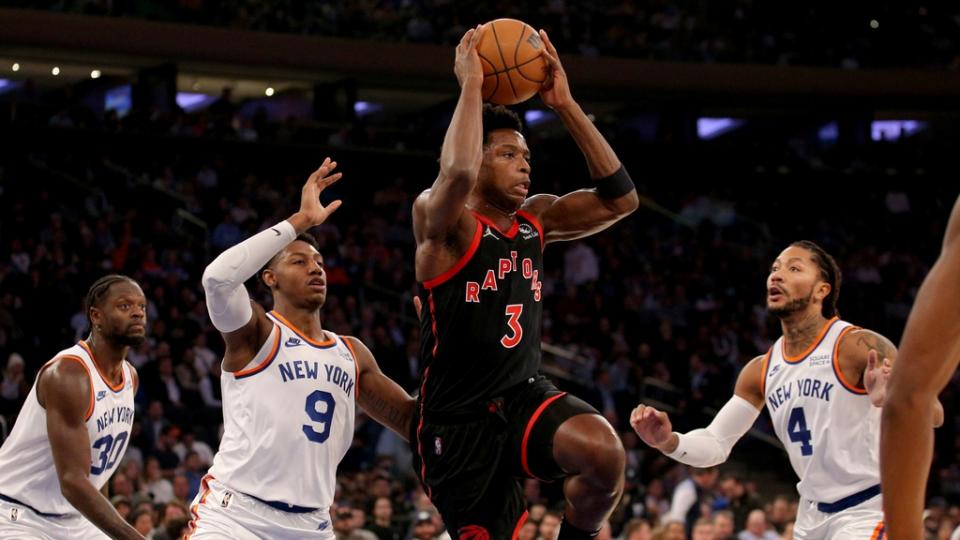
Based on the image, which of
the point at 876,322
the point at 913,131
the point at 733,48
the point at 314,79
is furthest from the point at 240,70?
the point at 913,131

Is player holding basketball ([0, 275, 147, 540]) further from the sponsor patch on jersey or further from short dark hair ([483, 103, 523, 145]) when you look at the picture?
the sponsor patch on jersey

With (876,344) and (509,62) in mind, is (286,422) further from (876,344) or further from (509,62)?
(876,344)

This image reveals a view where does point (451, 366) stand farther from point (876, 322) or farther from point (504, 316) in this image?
point (876, 322)

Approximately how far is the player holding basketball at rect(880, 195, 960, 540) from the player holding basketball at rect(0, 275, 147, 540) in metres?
4.53

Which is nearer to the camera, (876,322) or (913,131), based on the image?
(876,322)

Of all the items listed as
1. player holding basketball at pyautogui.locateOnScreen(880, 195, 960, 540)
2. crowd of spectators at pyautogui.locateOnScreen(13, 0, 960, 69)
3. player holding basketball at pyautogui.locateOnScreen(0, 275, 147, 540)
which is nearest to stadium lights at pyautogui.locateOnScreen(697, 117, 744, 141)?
crowd of spectators at pyautogui.locateOnScreen(13, 0, 960, 69)

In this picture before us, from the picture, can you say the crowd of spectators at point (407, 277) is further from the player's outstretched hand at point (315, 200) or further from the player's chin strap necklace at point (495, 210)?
the player's chin strap necklace at point (495, 210)

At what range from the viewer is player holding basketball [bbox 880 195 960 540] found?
207 cm

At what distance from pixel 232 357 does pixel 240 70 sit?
1794 centimetres

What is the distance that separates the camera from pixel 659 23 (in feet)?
82.1

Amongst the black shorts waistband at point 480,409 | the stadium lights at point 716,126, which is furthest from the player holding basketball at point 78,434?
the stadium lights at point 716,126

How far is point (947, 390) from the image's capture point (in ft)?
61.6

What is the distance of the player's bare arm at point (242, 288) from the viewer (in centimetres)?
541

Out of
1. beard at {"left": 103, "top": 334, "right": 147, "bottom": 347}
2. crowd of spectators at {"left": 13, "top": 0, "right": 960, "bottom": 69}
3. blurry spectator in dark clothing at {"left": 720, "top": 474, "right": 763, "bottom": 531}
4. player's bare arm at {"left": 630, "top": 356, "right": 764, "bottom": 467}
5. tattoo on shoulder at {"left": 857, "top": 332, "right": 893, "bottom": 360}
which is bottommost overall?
blurry spectator in dark clothing at {"left": 720, "top": 474, "right": 763, "bottom": 531}
